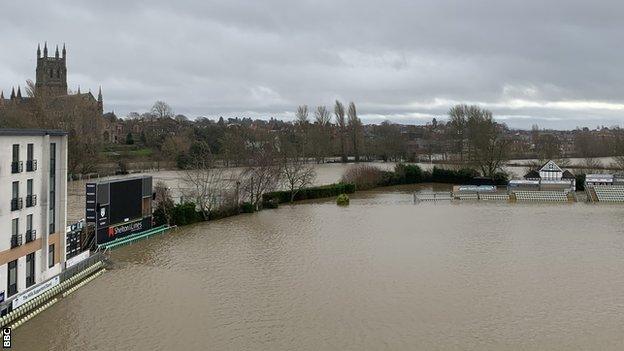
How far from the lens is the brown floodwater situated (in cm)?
1300

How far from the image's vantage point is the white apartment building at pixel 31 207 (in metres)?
14.3

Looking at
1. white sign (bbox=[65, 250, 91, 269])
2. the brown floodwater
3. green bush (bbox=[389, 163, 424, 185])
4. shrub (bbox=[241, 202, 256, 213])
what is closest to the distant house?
green bush (bbox=[389, 163, 424, 185])

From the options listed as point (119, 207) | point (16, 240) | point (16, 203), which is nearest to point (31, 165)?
point (16, 203)

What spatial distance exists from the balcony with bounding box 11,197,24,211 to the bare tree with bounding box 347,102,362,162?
70.6 meters

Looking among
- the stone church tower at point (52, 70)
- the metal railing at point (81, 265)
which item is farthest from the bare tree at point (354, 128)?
the metal railing at point (81, 265)

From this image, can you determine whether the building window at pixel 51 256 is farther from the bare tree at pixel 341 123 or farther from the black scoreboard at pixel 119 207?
the bare tree at pixel 341 123

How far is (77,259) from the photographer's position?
1820cm

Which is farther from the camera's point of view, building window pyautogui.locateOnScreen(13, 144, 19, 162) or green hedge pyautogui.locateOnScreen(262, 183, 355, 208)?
green hedge pyautogui.locateOnScreen(262, 183, 355, 208)

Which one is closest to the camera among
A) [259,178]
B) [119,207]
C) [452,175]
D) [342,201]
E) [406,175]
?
[119,207]

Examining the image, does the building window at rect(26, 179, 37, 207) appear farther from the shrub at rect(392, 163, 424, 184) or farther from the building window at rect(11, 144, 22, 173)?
the shrub at rect(392, 163, 424, 184)

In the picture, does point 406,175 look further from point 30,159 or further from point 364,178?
point 30,159

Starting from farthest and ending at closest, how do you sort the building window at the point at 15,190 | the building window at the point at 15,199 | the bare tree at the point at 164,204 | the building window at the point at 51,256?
the bare tree at the point at 164,204, the building window at the point at 51,256, the building window at the point at 15,190, the building window at the point at 15,199

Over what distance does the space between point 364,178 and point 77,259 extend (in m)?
30.0

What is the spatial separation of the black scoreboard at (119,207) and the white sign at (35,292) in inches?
218
